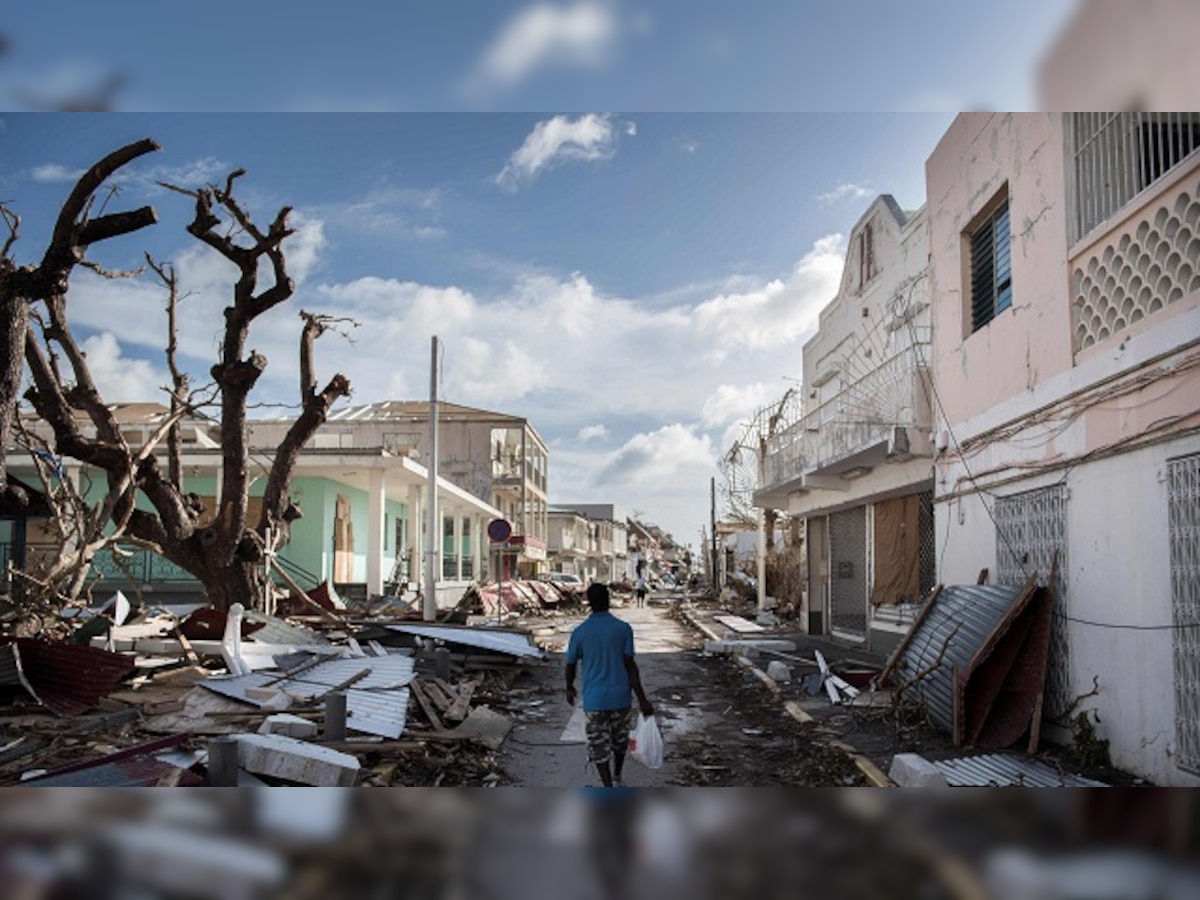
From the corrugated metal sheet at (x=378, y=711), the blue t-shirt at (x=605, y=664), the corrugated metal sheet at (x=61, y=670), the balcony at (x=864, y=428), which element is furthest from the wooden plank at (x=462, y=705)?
the balcony at (x=864, y=428)

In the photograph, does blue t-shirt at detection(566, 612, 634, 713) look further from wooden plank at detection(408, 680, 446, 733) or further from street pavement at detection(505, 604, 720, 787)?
wooden plank at detection(408, 680, 446, 733)

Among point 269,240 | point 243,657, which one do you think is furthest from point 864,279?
point 243,657

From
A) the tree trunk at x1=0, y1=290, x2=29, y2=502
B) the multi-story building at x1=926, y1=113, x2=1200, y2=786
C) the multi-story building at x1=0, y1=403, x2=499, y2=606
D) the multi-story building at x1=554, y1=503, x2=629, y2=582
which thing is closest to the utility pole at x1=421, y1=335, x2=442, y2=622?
the multi-story building at x1=0, y1=403, x2=499, y2=606

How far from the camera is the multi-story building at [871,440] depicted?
1456 centimetres

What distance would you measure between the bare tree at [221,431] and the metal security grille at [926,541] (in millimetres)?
9650

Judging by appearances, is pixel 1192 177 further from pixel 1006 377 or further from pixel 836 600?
pixel 836 600

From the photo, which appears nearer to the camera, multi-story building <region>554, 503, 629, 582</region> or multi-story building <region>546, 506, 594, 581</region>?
multi-story building <region>546, 506, 594, 581</region>

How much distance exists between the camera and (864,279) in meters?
18.1

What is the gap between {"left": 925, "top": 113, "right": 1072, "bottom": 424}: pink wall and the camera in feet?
28.8

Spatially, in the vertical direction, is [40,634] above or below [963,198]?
below

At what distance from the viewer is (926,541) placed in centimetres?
1595

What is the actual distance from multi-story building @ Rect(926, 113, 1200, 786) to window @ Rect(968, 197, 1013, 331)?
30 millimetres

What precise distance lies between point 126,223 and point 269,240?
508cm

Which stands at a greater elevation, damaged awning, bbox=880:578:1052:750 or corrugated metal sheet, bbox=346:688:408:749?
damaged awning, bbox=880:578:1052:750
